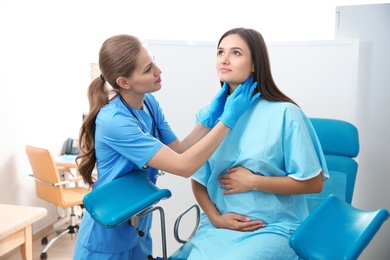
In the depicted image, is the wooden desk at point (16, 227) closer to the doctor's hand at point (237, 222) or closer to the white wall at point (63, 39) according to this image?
the white wall at point (63, 39)

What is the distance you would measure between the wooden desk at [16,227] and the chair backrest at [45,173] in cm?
46

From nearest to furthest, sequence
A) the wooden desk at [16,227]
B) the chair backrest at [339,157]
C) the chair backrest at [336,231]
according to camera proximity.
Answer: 1. the chair backrest at [336,231]
2. the chair backrest at [339,157]
3. the wooden desk at [16,227]

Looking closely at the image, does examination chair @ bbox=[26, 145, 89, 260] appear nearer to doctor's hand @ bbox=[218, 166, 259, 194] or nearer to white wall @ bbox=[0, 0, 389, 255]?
white wall @ bbox=[0, 0, 389, 255]

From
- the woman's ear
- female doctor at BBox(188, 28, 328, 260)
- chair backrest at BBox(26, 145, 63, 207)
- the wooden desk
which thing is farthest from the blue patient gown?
chair backrest at BBox(26, 145, 63, 207)

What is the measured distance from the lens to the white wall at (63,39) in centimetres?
304

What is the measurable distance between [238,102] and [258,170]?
22 centimetres

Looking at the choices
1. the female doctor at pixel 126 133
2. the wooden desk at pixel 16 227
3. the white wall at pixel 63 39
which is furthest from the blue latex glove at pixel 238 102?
the white wall at pixel 63 39

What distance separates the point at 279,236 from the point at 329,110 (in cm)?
95

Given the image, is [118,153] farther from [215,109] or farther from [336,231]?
[336,231]

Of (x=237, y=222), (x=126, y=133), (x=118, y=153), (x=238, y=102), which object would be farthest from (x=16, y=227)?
(x=238, y=102)

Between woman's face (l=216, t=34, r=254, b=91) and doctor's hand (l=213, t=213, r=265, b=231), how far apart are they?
0.44m

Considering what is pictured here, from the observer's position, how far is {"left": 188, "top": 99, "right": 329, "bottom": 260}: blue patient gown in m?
1.29

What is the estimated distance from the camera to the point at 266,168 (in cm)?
138

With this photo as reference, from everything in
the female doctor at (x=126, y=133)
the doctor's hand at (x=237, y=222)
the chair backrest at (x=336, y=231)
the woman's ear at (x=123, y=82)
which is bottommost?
the doctor's hand at (x=237, y=222)
